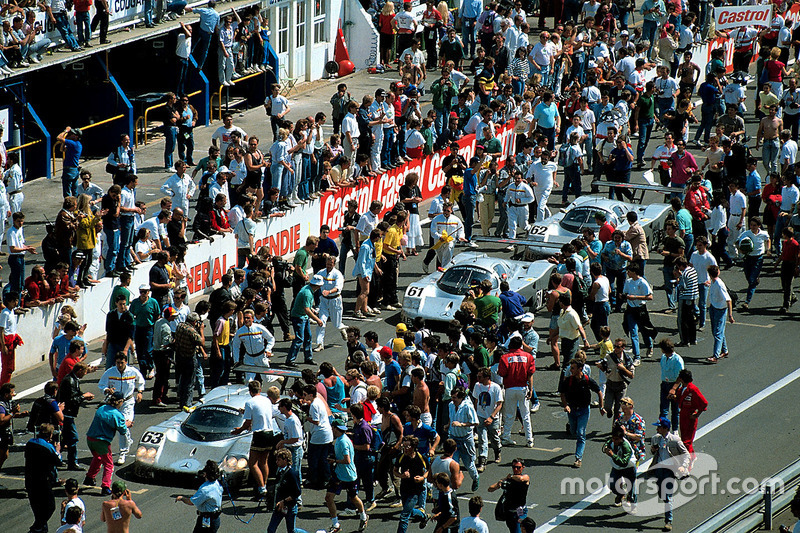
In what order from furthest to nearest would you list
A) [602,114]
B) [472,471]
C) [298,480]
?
[602,114] → [472,471] → [298,480]

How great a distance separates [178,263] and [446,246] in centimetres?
560

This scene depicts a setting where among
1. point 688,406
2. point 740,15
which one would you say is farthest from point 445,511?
point 740,15

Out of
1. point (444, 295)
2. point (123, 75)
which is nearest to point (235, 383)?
point (444, 295)

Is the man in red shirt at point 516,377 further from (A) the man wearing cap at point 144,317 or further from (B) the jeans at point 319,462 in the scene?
(A) the man wearing cap at point 144,317

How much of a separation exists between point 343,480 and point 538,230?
12.1 m

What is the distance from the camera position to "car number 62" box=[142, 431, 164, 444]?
19.9m

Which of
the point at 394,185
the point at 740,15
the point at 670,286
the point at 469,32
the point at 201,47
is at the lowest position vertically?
the point at 670,286

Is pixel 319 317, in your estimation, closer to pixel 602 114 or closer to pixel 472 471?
pixel 472 471

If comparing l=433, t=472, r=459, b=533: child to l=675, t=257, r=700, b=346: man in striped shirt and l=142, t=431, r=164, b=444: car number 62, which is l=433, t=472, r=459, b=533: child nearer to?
l=142, t=431, r=164, b=444: car number 62

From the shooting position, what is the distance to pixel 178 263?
84.7 feet

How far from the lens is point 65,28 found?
1299 inches

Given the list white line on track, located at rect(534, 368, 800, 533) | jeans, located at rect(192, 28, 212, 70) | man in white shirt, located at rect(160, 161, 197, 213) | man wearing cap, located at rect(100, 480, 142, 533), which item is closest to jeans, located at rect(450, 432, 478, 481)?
white line on track, located at rect(534, 368, 800, 533)

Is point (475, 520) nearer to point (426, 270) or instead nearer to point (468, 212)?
point (426, 270)

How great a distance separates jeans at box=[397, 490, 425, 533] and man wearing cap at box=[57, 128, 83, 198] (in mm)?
14248
